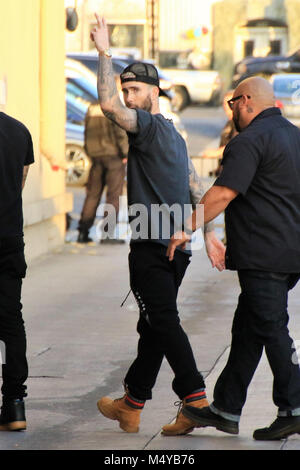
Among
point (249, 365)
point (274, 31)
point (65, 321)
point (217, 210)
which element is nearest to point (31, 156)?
point (217, 210)

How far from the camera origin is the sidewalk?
586cm

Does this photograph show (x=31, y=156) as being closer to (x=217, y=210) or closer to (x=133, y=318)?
(x=217, y=210)

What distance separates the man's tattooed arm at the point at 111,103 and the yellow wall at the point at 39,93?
5572mm

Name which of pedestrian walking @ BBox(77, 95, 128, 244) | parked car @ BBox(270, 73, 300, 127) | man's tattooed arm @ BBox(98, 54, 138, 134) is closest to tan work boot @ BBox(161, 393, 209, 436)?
man's tattooed arm @ BBox(98, 54, 138, 134)

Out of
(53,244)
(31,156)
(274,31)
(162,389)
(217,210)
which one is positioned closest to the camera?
(217,210)

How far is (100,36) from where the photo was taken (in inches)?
225

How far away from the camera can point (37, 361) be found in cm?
771

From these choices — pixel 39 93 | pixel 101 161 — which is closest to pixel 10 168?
pixel 39 93

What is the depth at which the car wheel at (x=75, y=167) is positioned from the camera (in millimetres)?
18484

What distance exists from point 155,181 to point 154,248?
0.34m

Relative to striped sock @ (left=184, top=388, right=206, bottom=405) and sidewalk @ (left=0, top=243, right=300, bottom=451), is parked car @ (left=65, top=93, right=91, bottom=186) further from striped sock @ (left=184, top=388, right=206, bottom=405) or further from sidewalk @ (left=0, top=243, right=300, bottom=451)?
striped sock @ (left=184, top=388, right=206, bottom=405)

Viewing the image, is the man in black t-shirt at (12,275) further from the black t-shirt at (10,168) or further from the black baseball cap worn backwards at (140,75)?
the black baseball cap worn backwards at (140,75)

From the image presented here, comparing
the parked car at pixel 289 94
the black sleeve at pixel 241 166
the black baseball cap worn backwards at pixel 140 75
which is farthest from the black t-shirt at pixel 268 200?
the parked car at pixel 289 94

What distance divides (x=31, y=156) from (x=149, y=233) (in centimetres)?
80
